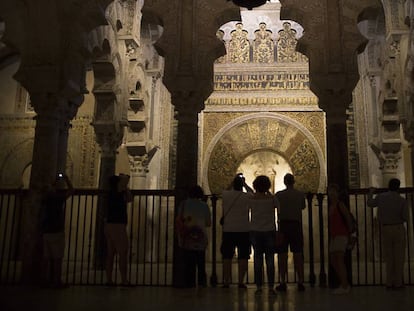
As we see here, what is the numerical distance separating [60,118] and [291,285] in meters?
4.47

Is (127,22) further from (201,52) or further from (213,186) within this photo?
(213,186)

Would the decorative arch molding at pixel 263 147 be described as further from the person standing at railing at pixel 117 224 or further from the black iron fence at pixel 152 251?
the person standing at railing at pixel 117 224

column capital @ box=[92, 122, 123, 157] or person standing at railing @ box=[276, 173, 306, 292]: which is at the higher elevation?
column capital @ box=[92, 122, 123, 157]

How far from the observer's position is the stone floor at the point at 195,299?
4.32 m

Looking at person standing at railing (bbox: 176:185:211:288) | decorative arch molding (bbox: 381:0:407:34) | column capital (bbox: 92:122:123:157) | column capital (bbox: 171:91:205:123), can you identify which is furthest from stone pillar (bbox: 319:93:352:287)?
column capital (bbox: 92:122:123:157)

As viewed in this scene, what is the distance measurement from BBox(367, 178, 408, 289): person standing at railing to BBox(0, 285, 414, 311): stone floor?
224 millimetres

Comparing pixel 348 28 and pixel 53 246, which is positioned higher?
pixel 348 28

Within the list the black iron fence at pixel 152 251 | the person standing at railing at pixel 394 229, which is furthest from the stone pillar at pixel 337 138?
the person standing at railing at pixel 394 229

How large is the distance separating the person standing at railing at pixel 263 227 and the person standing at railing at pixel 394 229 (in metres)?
1.53

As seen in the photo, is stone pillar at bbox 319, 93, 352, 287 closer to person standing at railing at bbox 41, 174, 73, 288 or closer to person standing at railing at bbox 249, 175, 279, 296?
person standing at railing at bbox 249, 175, 279, 296

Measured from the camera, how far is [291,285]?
646 cm

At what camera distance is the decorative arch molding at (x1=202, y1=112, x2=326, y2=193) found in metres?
14.2

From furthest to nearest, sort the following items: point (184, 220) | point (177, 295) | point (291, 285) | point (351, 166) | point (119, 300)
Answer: point (351, 166)
point (291, 285)
point (184, 220)
point (177, 295)
point (119, 300)

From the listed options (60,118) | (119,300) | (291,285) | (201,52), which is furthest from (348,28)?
(119,300)
